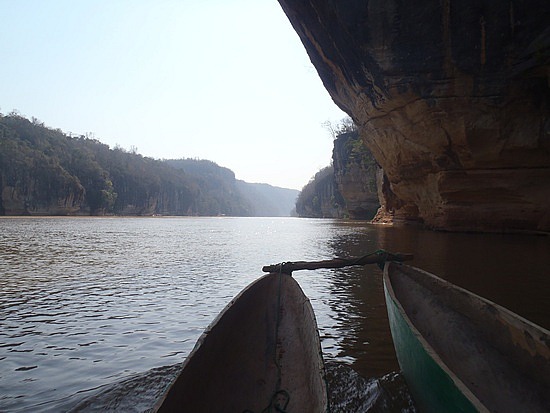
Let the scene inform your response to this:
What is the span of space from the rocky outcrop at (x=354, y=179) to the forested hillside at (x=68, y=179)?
4339cm

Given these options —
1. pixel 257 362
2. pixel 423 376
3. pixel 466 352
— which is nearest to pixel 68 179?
pixel 257 362

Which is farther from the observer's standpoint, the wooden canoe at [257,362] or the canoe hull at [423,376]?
the wooden canoe at [257,362]

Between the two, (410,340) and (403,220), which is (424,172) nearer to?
(403,220)

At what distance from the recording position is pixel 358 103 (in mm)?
17547

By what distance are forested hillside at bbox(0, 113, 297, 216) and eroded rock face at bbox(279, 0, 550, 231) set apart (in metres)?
57.3

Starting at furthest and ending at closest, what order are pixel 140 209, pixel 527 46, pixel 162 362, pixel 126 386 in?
pixel 140 209 → pixel 527 46 → pixel 162 362 → pixel 126 386

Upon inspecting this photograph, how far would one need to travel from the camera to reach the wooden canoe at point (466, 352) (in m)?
2.28

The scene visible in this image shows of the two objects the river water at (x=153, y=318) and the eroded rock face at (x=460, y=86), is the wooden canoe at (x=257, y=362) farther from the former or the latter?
the eroded rock face at (x=460, y=86)

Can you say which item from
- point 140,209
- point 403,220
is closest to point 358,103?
point 403,220

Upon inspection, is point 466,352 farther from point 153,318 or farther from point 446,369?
point 153,318

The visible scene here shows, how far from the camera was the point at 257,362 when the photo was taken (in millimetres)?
3031

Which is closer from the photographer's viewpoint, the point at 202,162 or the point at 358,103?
the point at 358,103

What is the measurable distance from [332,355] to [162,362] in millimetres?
1576

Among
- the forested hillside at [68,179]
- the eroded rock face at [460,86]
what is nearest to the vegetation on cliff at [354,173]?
the eroded rock face at [460,86]
